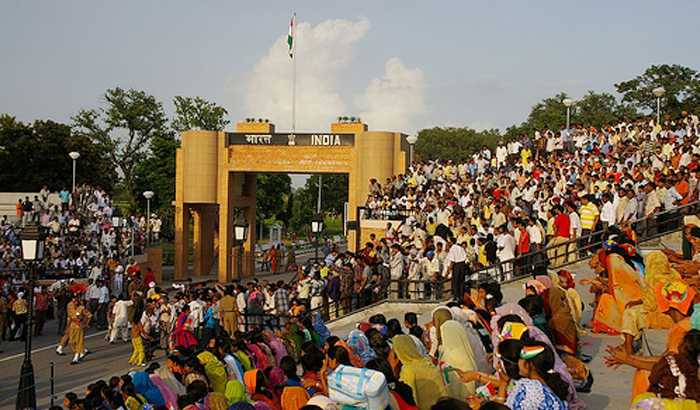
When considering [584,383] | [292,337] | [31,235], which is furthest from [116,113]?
[584,383]

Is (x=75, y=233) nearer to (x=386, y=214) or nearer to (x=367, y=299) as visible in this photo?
(x=386, y=214)

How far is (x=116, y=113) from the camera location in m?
63.2

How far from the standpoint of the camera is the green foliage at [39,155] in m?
Answer: 54.6

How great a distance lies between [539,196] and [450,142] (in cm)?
7607

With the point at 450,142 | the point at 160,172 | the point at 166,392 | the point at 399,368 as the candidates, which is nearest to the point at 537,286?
the point at 399,368

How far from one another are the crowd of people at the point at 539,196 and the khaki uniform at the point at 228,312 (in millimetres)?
3740

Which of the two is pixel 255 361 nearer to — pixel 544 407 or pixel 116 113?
pixel 544 407

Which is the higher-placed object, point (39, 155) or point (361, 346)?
point (39, 155)

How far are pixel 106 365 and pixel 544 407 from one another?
1451cm

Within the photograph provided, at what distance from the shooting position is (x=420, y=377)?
7.68 meters

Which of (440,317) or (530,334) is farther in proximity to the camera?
(440,317)

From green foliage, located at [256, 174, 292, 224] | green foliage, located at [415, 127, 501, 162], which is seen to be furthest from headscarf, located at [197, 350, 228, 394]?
green foliage, located at [415, 127, 501, 162]

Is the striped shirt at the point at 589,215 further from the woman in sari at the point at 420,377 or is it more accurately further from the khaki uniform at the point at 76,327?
the khaki uniform at the point at 76,327

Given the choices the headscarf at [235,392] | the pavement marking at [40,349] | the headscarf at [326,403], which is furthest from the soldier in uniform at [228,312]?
the headscarf at [326,403]
